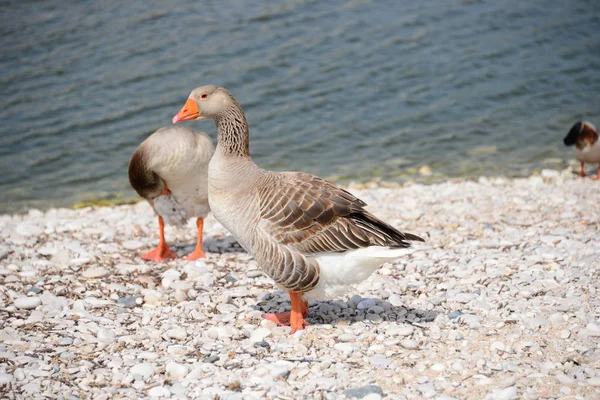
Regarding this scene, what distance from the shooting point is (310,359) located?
5273 millimetres

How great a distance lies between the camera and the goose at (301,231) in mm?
5605

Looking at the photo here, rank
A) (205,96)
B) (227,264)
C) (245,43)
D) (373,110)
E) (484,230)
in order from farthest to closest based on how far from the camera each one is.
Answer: (245,43), (373,110), (484,230), (227,264), (205,96)

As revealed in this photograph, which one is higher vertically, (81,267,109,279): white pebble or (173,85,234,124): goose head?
(173,85,234,124): goose head

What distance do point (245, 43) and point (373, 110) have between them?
4335 mm

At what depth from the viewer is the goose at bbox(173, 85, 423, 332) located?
5605 mm

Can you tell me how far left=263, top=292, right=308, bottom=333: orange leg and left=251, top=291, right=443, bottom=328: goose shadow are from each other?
242 millimetres

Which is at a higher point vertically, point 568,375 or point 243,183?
point 243,183

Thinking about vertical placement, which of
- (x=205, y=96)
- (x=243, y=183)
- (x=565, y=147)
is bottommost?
(x=565, y=147)

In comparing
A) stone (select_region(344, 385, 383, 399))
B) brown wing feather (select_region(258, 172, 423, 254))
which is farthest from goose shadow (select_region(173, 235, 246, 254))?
stone (select_region(344, 385, 383, 399))

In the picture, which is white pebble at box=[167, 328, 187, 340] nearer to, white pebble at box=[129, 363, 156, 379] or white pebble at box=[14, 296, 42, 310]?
white pebble at box=[129, 363, 156, 379]

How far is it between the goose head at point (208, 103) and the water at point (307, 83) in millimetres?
6497

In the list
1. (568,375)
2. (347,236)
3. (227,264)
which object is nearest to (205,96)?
(347,236)

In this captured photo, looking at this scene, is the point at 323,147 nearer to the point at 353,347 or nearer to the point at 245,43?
the point at 245,43

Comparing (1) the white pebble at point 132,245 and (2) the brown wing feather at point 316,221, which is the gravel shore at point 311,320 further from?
(2) the brown wing feather at point 316,221
